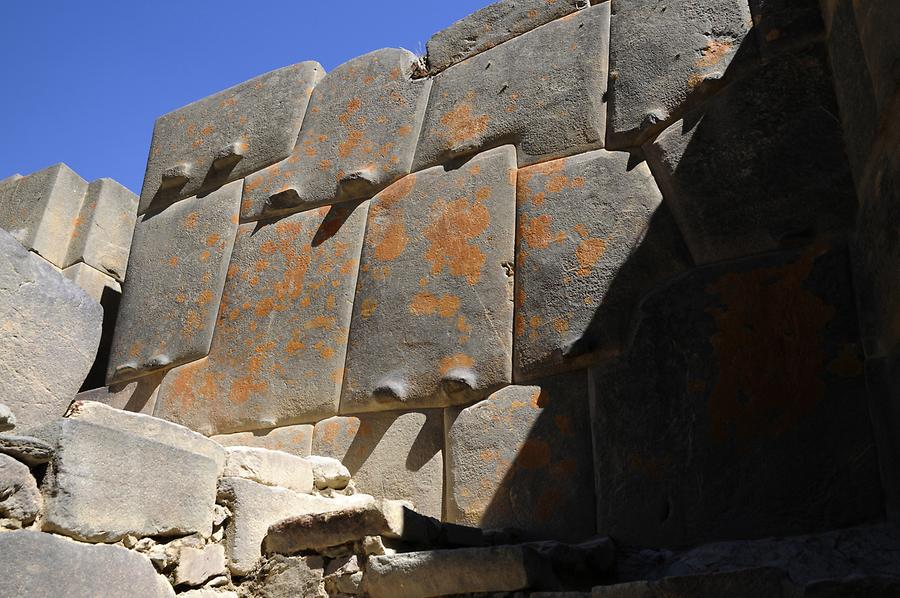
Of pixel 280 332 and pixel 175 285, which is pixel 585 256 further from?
pixel 175 285


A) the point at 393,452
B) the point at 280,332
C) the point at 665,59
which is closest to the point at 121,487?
the point at 393,452

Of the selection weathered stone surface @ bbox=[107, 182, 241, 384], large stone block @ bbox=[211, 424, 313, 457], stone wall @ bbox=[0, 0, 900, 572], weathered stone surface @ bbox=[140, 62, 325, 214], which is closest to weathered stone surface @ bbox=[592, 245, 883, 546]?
stone wall @ bbox=[0, 0, 900, 572]

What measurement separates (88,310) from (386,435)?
1261 millimetres

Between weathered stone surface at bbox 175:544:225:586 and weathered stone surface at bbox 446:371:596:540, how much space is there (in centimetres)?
83

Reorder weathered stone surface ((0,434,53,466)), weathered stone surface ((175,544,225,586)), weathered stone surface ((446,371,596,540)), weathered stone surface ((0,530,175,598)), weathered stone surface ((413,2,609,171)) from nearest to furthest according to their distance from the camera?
1. weathered stone surface ((0,530,175,598))
2. weathered stone surface ((0,434,53,466))
3. weathered stone surface ((175,544,225,586))
4. weathered stone surface ((446,371,596,540))
5. weathered stone surface ((413,2,609,171))

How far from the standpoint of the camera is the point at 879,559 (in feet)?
Answer: 6.64

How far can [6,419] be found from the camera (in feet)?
6.82

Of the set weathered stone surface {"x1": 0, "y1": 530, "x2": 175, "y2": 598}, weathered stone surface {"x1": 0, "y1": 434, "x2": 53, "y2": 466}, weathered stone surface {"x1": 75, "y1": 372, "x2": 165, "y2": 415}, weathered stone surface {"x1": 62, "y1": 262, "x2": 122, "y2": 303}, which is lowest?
weathered stone surface {"x1": 0, "y1": 530, "x2": 175, "y2": 598}

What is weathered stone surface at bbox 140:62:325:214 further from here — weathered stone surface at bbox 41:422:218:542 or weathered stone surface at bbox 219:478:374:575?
weathered stone surface at bbox 41:422:218:542

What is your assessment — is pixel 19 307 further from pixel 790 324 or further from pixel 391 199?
pixel 790 324

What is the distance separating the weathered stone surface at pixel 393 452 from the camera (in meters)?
3.09

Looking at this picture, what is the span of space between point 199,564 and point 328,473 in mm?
786

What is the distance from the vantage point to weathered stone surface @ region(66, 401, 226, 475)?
2.39 m

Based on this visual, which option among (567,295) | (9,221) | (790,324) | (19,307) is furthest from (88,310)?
(9,221)
